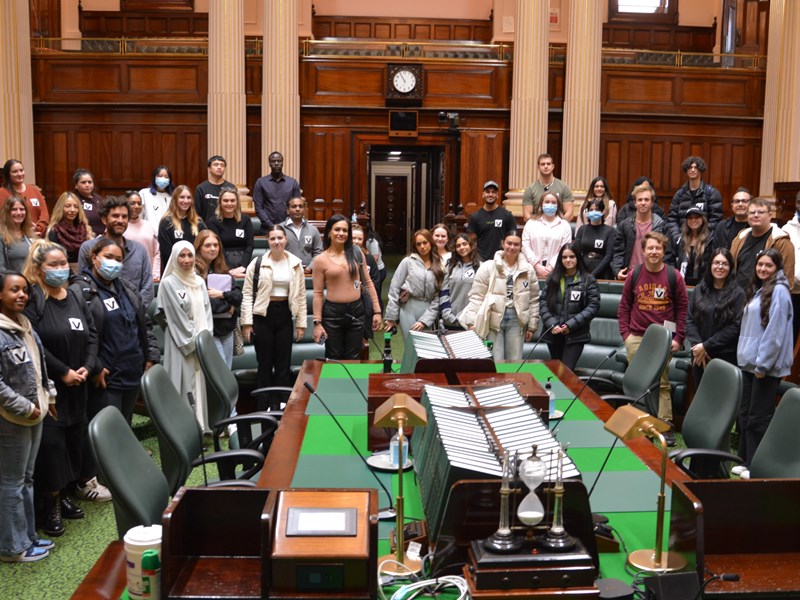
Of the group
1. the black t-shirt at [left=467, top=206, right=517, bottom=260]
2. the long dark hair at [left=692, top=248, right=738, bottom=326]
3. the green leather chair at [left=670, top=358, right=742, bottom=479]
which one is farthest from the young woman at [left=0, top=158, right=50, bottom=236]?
the green leather chair at [left=670, top=358, right=742, bottom=479]

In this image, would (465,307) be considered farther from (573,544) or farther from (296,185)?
(573,544)

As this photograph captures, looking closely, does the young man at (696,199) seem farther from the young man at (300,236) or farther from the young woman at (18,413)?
the young woman at (18,413)

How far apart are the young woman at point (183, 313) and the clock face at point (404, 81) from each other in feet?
22.6

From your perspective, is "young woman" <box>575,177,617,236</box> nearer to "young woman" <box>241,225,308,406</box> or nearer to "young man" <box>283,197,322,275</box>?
"young man" <box>283,197,322,275</box>

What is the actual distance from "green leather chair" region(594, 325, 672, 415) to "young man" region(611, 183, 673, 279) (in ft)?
7.94

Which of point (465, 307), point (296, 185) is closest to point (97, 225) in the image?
point (296, 185)

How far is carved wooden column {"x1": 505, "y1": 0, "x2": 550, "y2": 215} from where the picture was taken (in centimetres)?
1176

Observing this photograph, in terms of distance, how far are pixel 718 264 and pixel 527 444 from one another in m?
3.58

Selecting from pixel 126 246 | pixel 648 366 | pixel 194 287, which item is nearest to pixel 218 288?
pixel 194 287

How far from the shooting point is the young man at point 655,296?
6.35 m

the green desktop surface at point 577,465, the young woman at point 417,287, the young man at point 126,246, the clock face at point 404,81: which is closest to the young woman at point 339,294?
the young woman at point 417,287

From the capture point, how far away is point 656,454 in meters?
3.74

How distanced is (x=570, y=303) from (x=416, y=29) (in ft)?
34.3

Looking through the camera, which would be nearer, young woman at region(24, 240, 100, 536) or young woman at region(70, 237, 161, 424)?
young woman at region(24, 240, 100, 536)
